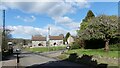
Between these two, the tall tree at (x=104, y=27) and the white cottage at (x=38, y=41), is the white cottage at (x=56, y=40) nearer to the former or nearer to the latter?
the white cottage at (x=38, y=41)

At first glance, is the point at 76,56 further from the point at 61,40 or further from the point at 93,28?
the point at 61,40

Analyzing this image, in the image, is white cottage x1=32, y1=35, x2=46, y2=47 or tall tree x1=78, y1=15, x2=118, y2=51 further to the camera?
white cottage x1=32, y1=35, x2=46, y2=47

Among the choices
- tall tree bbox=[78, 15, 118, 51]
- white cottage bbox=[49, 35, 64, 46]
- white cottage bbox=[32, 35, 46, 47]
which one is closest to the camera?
tall tree bbox=[78, 15, 118, 51]

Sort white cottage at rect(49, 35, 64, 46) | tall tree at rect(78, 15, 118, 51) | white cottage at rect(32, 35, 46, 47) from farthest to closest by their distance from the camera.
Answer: white cottage at rect(49, 35, 64, 46), white cottage at rect(32, 35, 46, 47), tall tree at rect(78, 15, 118, 51)

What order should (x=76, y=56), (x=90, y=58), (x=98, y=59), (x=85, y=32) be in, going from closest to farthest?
1. (x=98, y=59)
2. (x=90, y=58)
3. (x=76, y=56)
4. (x=85, y=32)

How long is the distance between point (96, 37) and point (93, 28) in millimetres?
1777

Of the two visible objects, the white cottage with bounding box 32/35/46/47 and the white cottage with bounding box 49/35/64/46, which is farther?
the white cottage with bounding box 49/35/64/46

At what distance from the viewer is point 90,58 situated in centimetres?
3322

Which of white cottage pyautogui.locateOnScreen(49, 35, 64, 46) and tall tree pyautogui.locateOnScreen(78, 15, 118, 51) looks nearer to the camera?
tall tree pyautogui.locateOnScreen(78, 15, 118, 51)

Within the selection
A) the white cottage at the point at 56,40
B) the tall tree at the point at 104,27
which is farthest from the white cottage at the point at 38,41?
the tall tree at the point at 104,27

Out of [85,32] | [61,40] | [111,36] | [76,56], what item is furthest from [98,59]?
[61,40]

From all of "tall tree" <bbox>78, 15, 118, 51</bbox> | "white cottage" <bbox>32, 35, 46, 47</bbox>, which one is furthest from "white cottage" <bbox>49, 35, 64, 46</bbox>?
"tall tree" <bbox>78, 15, 118, 51</bbox>

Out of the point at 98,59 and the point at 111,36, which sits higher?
the point at 111,36

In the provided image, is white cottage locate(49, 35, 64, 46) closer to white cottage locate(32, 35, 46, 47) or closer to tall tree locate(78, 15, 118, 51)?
white cottage locate(32, 35, 46, 47)
